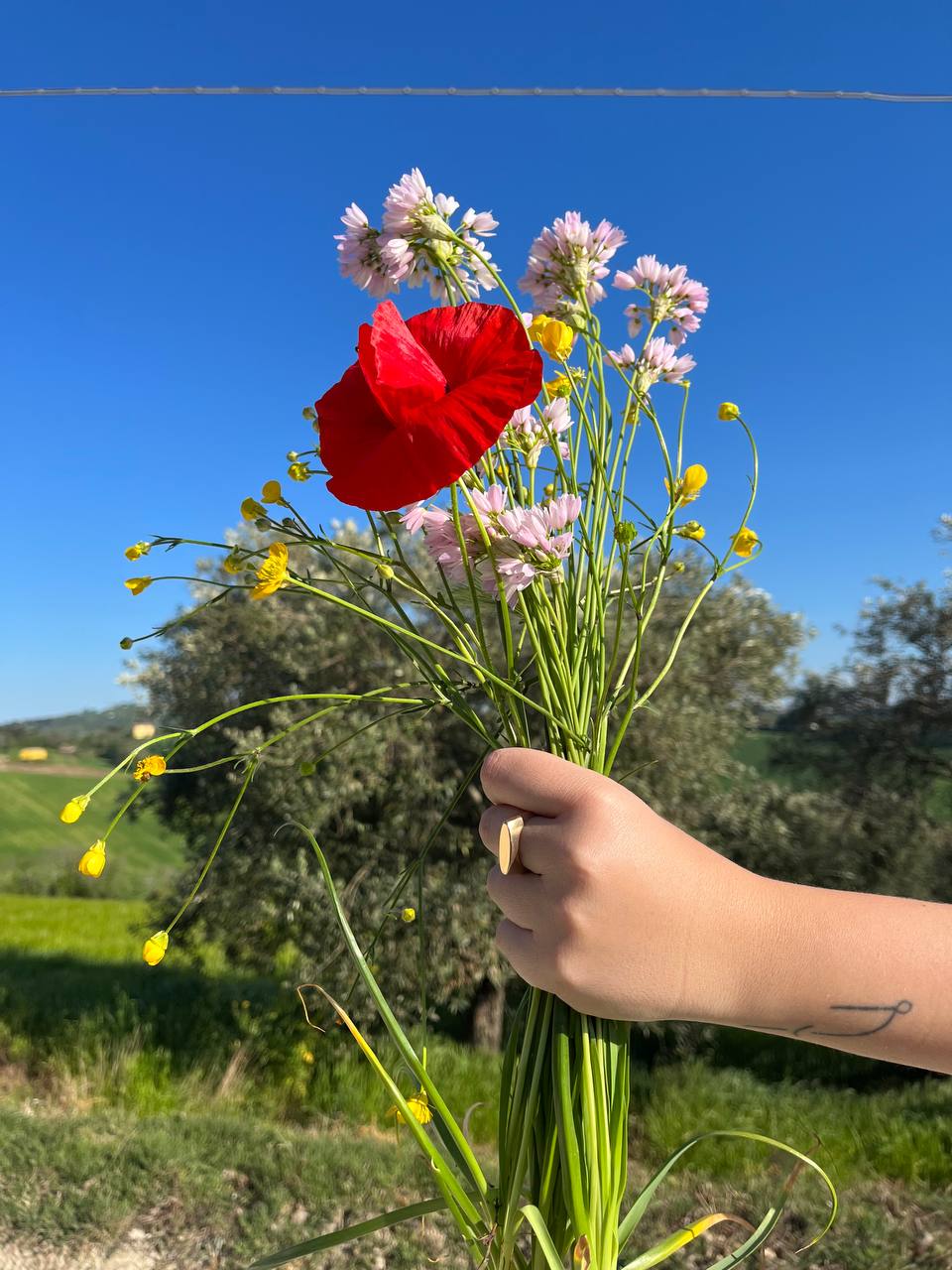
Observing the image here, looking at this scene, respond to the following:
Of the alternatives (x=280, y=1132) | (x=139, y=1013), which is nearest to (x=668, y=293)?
(x=280, y=1132)

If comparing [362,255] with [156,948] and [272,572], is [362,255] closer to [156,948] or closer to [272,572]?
[272,572]

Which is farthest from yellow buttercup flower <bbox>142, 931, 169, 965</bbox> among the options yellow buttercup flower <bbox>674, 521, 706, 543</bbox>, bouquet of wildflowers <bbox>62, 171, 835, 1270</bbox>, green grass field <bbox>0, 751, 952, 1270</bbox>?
green grass field <bbox>0, 751, 952, 1270</bbox>

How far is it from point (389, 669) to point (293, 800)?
0.82 m

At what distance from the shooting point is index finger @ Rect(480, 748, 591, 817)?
2.77ft

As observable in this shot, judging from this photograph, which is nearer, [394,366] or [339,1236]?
[394,366]

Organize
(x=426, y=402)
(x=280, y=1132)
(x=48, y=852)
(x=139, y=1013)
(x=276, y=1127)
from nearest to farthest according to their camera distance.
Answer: (x=426, y=402) < (x=280, y=1132) < (x=276, y=1127) < (x=139, y=1013) < (x=48, y=852)

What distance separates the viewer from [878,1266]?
2.47m

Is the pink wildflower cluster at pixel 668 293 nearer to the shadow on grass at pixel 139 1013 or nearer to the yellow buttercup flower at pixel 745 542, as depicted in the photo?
the yellow buttercup flower at pixel 745 542

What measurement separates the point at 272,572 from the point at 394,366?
23cm

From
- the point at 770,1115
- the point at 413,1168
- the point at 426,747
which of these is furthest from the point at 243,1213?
the point at 770,1115

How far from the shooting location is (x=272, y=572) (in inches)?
35.1

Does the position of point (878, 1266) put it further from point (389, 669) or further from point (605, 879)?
point (389, 669)

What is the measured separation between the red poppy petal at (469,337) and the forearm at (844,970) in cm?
54

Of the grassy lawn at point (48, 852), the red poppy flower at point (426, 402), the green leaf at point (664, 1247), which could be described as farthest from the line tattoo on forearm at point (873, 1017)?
the grassy lawn at point (48, 852)
